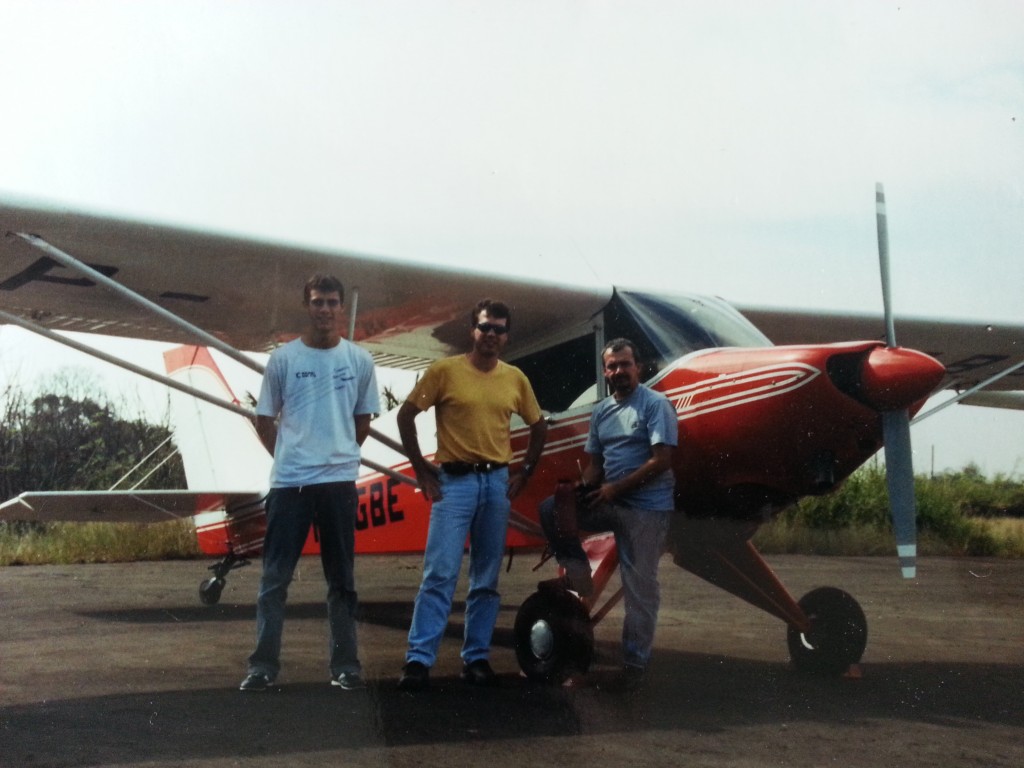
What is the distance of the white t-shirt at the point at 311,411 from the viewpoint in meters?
3.93

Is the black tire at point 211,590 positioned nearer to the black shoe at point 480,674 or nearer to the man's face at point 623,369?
the black shoe at point 480,674

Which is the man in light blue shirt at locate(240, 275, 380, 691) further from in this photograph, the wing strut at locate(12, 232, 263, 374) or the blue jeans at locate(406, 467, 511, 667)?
the wing strut at locate(12, 232, 263, 374)

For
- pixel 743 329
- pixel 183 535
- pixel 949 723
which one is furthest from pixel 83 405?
pixel 949 723

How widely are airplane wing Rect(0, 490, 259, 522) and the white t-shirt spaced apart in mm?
4352

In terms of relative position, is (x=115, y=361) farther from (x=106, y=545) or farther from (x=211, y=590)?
(x=106, y=545)

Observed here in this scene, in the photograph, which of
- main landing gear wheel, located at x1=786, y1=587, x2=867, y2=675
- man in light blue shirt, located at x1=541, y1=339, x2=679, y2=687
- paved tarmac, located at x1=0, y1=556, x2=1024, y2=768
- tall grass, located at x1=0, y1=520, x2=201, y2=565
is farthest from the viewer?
tall grass, located at x1=0, y1=520, x2=201, y2=565

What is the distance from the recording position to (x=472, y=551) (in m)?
4.35

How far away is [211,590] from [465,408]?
5.21 m

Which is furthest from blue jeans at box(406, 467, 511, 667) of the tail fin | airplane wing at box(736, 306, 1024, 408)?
the tail fin

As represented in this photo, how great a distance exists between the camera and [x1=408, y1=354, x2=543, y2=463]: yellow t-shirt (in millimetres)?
4281

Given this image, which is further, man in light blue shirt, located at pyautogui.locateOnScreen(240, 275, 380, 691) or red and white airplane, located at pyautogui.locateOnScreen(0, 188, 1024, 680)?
red and white airplane, located at pyautogui.locateOnScreen(0, 188, 1024, 680)

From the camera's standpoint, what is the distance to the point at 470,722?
3441 millimetres

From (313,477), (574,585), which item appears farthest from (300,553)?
(574,585)

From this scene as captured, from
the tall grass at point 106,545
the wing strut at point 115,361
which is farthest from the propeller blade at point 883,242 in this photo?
the tall grass at point 106,545
